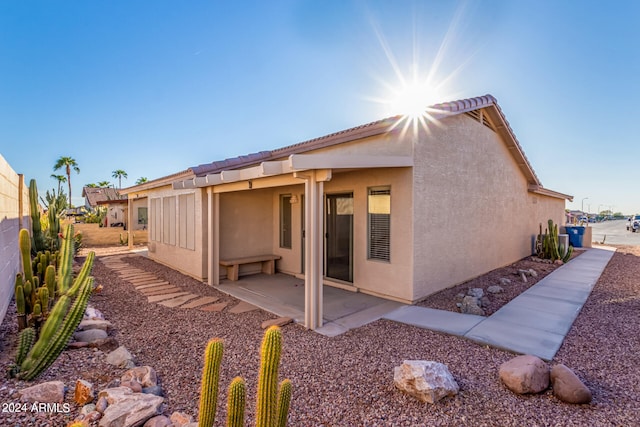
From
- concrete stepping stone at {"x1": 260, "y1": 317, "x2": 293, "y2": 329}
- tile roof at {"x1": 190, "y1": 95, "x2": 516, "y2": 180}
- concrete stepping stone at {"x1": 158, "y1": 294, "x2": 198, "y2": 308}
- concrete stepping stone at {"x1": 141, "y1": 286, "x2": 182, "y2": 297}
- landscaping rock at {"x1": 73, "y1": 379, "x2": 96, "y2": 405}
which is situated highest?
tile roof at {"x1": 190, "y1": 95, "x2": 516, "y2": 180}

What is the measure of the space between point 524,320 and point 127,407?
633cm

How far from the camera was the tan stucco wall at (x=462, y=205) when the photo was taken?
23.7ft

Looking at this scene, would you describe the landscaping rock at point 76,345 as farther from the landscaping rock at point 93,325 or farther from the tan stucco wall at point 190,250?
the tan stucco wall at point 190,250

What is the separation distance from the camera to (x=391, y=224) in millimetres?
7285

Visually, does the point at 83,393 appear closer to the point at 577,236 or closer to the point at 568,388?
the point at 568,388

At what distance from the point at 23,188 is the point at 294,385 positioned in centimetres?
782

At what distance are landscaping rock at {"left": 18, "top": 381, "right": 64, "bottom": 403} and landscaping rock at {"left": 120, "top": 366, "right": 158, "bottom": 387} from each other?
23.2 inches

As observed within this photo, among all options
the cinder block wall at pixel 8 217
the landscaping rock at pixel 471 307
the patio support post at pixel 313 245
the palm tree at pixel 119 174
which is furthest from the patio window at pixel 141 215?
the palm tree at pixel 119 174

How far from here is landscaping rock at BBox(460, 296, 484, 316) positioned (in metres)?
6.22

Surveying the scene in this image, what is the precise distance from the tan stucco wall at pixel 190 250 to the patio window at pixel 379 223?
15.8ft

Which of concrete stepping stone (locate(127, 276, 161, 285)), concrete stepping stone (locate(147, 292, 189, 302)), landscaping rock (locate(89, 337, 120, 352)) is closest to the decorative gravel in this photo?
landscaping rock (locate(89, 337, 120, 352))

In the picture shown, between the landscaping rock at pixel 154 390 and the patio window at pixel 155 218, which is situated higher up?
the patio window at pixel 155 218

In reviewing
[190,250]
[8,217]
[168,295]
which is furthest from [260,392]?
[190,250]

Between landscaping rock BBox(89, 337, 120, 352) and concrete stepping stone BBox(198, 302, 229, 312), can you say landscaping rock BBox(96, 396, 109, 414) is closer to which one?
landscaping rock BBox(89, 337, 120, 352)
